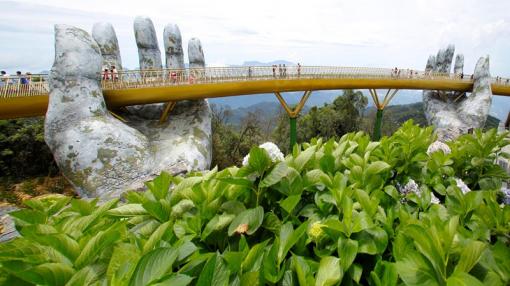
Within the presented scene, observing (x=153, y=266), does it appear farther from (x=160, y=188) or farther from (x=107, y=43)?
(x=107, y=43)

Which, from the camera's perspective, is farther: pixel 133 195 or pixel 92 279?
pixel 133 195

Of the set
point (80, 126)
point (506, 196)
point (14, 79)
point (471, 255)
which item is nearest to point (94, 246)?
point (471, 255)

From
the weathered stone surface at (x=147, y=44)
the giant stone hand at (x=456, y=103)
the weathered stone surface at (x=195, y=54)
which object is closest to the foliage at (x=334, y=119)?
the giant stone hand at (x=456, y=103)

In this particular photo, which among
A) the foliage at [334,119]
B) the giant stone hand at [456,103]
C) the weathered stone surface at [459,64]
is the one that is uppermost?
the weathered stone surface at [459,64]

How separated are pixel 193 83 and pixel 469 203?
9029mm

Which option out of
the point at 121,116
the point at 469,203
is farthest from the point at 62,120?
the point at 469,203

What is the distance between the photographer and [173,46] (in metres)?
10.1

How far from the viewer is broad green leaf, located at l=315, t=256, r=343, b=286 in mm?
953

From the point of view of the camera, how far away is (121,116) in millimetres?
9938

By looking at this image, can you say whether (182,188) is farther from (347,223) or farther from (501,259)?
(501,259)

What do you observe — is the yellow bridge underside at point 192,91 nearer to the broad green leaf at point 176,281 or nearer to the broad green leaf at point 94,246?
the broad green leaf at point 94,246

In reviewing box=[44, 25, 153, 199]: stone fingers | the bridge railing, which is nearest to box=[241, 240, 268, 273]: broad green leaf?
box=[44, 25, 153, 199]: stone fingers

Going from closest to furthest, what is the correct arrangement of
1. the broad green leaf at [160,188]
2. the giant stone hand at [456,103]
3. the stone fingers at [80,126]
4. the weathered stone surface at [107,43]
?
the broad green leaf at [160,188]
the stone fingers at [80,126]
the weathered stone surface at [107,43]
the giant stone hand at [456,103]

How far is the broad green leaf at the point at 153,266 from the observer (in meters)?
0.79
